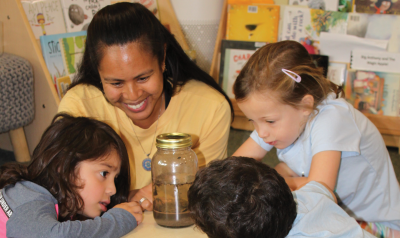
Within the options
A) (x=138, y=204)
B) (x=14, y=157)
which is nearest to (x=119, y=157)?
(x=138, y=204)

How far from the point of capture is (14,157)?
7.68ft

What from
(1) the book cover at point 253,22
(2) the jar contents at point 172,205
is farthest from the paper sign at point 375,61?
(2) the jar contents at point 172,205

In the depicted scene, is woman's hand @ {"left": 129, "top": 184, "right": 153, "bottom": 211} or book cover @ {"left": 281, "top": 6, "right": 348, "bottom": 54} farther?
book cover @ {"left": 281, "top": 6, "right": 348, "bottom": 54}

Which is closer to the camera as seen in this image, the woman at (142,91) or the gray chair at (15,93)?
the woman at (142,91)

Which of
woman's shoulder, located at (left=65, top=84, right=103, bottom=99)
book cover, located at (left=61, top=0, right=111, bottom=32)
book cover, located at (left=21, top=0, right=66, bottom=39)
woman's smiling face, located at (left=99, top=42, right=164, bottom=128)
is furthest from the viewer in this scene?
book cover, located at (left=61, top=0, right=111, bottom=32)

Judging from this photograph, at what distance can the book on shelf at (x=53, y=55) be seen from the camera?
5.74 feet

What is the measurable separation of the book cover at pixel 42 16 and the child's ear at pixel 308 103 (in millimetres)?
1353

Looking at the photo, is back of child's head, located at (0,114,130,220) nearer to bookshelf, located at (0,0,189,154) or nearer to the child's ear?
→ the child's ear

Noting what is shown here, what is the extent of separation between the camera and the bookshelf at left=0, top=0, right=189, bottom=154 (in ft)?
5.74

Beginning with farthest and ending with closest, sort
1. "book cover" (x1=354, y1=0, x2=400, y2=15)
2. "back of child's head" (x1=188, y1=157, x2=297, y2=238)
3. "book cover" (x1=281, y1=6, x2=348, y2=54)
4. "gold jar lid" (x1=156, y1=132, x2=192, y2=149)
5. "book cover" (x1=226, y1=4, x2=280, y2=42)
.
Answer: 1. "book cover" (x1=226, y1=4, x2=280, y2=42)
2. "book cover" (x1=281, y1=6, x2=348, y2=54)
3. "book cover" (x1=354, y1=0, x2=400, y2=15)
4. "gold jar lid" (x1=156, y1=132, x2=192, y2=149)
5. "back of child's head" (x1=188, y1=157, x2=297, y2=238)

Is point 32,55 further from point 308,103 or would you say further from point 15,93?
point 308,103

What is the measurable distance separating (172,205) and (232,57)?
2.09 metres

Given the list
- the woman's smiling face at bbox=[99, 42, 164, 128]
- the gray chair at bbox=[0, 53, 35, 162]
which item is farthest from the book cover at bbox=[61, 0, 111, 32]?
the woman's smiling face at bbox=[99, 42, 164, 128]

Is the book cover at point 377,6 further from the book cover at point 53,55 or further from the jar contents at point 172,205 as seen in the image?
the jar contents at point 172,205
